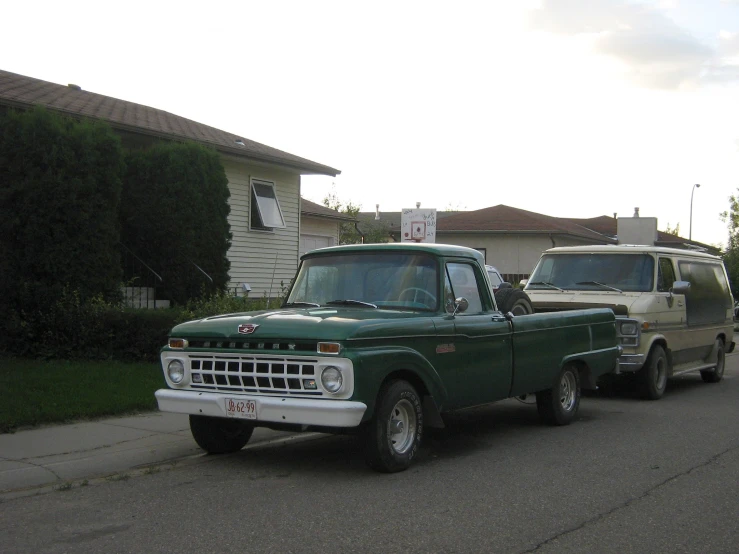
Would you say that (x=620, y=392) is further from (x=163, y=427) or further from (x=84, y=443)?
(x=84, y=443)

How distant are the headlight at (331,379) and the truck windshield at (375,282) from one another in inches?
51.8

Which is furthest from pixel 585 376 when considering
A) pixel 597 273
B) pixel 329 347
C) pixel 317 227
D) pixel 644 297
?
pixel 317 227

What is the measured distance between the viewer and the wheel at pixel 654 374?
1205 centimetres

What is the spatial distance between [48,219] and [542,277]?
7510 mm

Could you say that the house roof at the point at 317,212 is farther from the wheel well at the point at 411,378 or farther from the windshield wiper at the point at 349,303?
the wheel well at the point at 411,378

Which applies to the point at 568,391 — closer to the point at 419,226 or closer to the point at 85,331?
the point at 419,226

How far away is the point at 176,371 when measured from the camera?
7441 mm

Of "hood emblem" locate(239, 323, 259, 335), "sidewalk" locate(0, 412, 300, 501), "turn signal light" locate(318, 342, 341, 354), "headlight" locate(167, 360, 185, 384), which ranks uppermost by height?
"hood emblem" locate(239, 323, 259, 335)

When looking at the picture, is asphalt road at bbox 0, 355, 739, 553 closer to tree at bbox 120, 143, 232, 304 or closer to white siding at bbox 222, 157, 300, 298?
tree at bbox 120, 143, 232, 304

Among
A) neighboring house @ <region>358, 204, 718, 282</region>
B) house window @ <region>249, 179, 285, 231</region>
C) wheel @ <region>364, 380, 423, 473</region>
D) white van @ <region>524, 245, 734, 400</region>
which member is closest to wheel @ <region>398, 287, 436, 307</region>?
wheel @ <region>364, 380, 423, 473</region>

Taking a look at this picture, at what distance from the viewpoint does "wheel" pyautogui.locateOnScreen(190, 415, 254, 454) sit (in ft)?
25.7

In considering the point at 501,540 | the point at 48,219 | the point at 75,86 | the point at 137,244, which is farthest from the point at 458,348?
the point at 75,86

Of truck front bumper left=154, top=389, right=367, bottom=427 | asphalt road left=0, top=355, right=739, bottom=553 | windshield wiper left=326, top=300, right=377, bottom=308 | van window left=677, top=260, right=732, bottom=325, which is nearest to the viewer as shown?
asphalt road left=0, top=355, right=739, bottom=553

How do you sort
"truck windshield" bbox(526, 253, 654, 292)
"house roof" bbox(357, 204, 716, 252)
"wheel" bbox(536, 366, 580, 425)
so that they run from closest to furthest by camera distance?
"wheel" bbox(536, 366, 580, 425) < "truck windshield" bbox(526, 253, 654, 292) < "house roof" bbox(357, 204, 716, 252)
